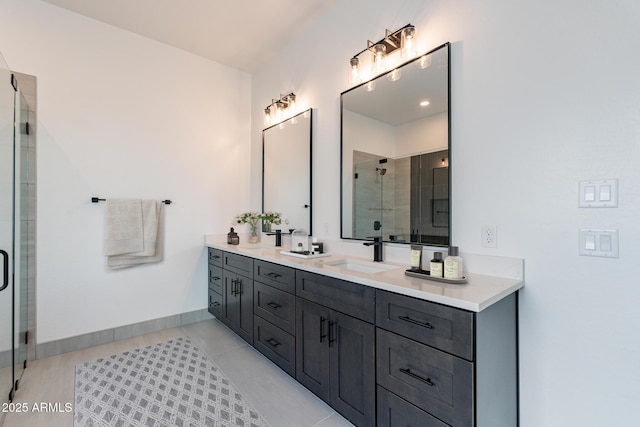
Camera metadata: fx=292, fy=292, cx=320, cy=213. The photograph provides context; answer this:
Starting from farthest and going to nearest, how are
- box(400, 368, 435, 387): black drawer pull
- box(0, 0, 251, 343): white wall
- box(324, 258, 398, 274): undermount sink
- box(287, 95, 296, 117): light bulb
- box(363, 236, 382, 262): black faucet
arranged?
box(287, 95, 296, 117): light bulb < box(0, 0, 251, 343): white wall < box(363, 236, 382, 262): black faucet < box(324, 258, 398, 274): undermount sink < box(400, 368, 435, 387): black drawer pull

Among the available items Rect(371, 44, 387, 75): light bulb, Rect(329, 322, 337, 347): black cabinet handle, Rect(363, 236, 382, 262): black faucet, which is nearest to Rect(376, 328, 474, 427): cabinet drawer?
Rect(329, 322, 337, 347): black cabinet handle

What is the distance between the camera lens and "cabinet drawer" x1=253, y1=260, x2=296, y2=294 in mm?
2029

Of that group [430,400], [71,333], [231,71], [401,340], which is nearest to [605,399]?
[430,400]

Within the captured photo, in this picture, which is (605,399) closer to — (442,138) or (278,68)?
(442,138)

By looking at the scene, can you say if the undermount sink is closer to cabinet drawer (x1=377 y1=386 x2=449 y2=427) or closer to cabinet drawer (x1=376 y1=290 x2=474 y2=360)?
cabinet drawer (x1=376 y1=290 x2=474 y2=360)

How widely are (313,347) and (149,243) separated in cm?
202

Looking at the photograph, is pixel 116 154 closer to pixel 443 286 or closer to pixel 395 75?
pixel 395 75

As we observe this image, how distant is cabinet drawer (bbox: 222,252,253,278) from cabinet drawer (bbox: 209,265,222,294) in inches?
6.8

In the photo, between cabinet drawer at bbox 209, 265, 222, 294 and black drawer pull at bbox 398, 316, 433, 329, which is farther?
cabinet drawer at bbox 209, 265, 222, 294

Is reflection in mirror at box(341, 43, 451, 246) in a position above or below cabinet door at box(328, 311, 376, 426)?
above

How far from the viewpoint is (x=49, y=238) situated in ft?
8.14

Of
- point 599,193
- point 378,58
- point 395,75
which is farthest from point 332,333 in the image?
point 378,58

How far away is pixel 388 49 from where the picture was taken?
2.03 m

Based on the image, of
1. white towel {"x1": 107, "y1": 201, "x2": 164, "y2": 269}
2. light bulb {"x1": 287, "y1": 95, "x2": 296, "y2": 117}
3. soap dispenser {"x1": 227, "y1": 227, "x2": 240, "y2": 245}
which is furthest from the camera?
soap dispenser {"x1": 227, "y1": 227, "x2": 240, "y2": 245}
